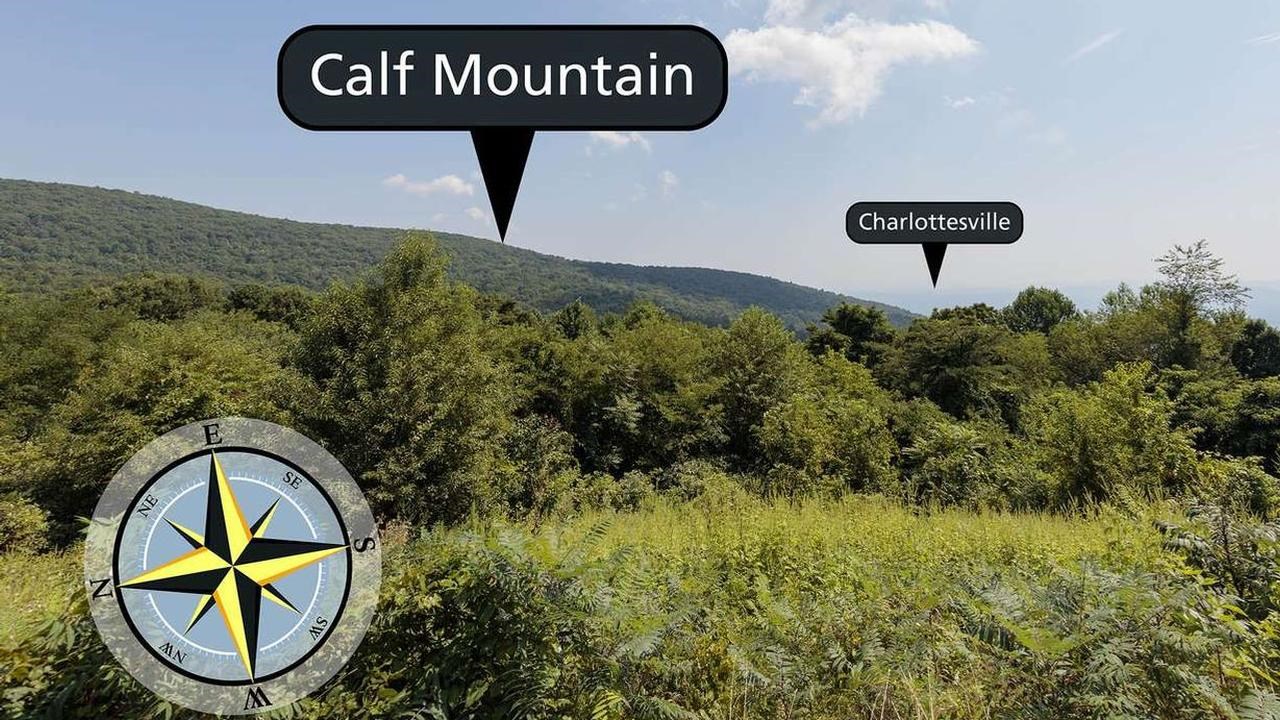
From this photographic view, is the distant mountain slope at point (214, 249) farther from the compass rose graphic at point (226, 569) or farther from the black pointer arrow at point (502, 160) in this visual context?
the compass rose graphic at point (226, 569)

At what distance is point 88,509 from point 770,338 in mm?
23728

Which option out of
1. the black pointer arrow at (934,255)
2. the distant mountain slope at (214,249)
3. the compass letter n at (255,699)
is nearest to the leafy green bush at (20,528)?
the compass letter n at (255,699)

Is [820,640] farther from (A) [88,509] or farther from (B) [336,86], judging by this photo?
(A) [88,509]

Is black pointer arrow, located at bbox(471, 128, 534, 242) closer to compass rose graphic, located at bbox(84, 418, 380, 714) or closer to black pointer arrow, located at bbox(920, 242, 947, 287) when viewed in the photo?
compass rose graphic, located at bbox(84, 418, 380, 714)

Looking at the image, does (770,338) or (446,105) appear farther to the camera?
(770,338)

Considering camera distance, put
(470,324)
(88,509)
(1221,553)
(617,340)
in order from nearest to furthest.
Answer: (1221,553) < (88,509) < (470,324) < (617,340)

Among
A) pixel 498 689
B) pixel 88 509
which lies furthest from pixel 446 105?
pixel 88 509

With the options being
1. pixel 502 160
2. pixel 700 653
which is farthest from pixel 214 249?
pixel 700 653

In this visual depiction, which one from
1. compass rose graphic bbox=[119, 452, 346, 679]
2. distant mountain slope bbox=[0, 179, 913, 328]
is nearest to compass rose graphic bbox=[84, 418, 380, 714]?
compass rose graphic bbox=[119, 452, 346, 679]

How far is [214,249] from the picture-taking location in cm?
13388

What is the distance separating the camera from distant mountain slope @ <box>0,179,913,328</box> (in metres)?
103

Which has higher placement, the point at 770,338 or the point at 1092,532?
the point at 770,338

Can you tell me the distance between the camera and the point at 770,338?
24.0m

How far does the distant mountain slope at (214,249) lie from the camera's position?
10275 cm
